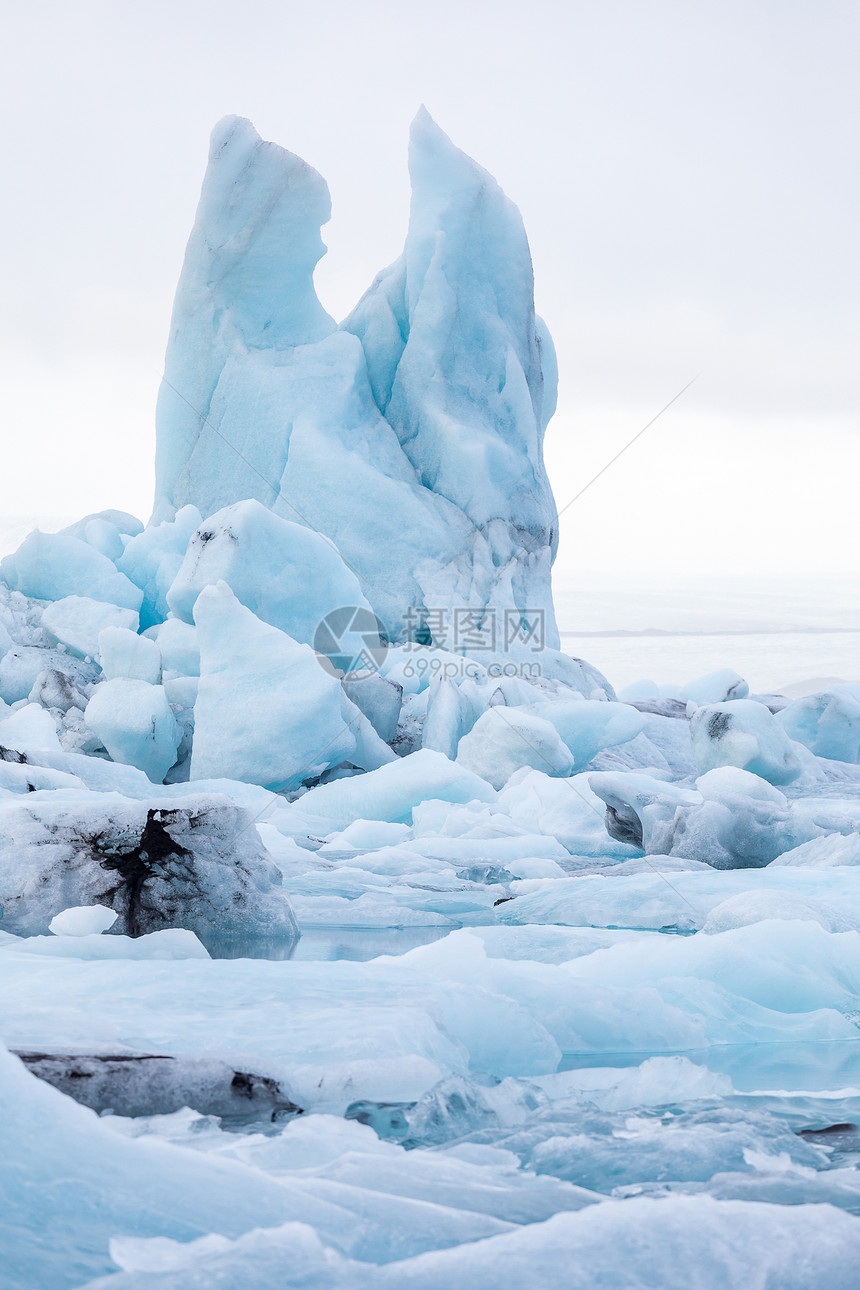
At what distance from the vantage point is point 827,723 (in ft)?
36.7

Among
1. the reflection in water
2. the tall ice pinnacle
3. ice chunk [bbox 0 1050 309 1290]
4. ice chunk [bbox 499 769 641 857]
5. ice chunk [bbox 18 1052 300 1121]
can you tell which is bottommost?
ice chunk [bbox 499 769 641 857]

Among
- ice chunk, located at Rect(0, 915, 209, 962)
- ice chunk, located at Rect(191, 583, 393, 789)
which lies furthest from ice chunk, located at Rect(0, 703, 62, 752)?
ice chunk, located at Rect(0, 915, 209, 962)

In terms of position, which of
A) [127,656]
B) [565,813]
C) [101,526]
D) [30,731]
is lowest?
[565,813]

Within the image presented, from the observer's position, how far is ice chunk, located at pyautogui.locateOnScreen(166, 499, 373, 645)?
27.6 ft

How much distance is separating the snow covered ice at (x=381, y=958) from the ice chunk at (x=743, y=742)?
43 millimetres

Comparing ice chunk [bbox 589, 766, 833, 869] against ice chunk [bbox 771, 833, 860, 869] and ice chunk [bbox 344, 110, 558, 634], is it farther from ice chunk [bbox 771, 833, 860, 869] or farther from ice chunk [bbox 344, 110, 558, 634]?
ice chunk [bbox 344, 110, 558, 634]

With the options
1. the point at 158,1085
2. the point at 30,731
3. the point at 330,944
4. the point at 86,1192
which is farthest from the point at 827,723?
the point at 86,1192

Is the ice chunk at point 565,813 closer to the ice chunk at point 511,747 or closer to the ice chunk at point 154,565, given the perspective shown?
the ice chunk at point 511,747

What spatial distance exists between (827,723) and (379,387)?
758 centimetres

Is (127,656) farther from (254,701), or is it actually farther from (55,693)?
(254,701)

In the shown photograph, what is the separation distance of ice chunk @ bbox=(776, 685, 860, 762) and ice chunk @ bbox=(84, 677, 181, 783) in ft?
22.8

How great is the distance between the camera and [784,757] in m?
8.48

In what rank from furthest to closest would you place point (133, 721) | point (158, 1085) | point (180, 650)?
point (180, 650)
point (133, 721)
point (158, 1085)

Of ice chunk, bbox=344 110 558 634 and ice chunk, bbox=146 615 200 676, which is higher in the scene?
ice chunk, bbox=344 110 558 634
